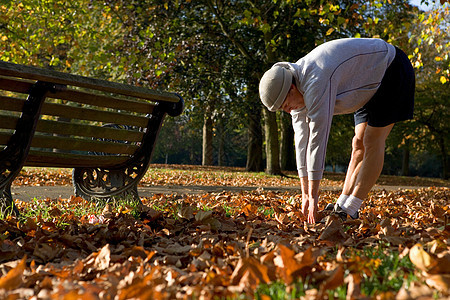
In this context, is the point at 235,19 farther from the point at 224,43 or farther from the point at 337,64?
the point at 337,64

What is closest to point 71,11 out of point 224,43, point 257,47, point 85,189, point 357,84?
point 224,43

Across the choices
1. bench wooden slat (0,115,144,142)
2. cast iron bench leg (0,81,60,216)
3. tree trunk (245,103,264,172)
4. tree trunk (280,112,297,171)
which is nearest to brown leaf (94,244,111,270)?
cast iron bench leg (0,81,60,216)

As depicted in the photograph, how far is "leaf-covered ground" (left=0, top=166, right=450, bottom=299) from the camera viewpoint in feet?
5.38

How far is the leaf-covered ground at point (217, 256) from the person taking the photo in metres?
1.64

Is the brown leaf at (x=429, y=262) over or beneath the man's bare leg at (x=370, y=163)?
beneath

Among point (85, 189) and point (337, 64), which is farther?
point (85, 189)

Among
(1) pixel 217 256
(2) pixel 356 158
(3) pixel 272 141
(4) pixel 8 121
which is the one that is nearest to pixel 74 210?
(4) pixel 8 121

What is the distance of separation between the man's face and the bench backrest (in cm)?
143

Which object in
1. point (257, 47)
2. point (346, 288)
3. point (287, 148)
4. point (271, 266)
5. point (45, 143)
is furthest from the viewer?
point (287, 148)

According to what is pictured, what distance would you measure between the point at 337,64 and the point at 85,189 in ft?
10.3

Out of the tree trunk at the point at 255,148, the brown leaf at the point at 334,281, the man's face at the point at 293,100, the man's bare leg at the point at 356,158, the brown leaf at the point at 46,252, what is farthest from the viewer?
the tree trunk at the point at 255,148

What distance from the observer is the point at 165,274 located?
6.43 ft

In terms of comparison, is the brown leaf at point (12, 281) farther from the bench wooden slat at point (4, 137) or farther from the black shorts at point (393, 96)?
the black shorts at point (393, 96)

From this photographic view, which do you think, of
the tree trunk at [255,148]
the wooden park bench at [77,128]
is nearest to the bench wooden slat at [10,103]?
the wooden park bench at [77,128]
